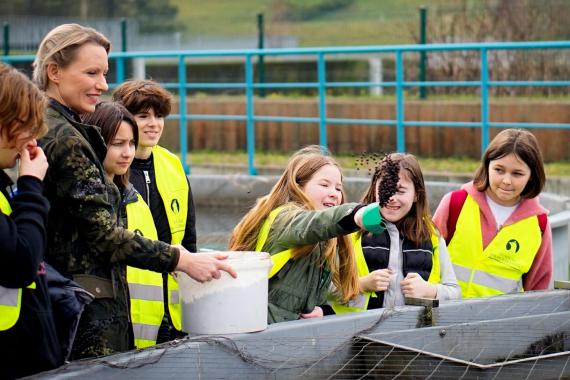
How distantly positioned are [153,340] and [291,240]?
27.1 inches

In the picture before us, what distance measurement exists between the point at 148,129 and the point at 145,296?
79 cm

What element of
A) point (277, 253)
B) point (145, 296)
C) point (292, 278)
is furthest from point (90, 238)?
point (292, 278)

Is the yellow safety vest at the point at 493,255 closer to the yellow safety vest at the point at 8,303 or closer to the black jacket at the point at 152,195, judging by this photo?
the black jacket at the point at 152,195

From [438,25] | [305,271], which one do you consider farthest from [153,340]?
[438,25]

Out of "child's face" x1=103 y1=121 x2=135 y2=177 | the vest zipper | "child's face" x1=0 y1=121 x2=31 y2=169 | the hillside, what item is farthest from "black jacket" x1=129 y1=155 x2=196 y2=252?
the hillside

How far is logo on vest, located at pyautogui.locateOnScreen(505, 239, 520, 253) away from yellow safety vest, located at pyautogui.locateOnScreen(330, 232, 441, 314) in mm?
496

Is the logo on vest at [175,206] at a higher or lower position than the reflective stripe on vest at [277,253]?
higher

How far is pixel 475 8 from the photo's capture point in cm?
1866

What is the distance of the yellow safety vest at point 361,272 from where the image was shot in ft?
16.4

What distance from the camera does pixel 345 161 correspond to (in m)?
13.7

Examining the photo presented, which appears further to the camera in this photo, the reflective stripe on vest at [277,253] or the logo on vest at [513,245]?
the logo on vest at [513,245]

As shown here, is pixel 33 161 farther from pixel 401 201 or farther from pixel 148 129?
pixel 401 201

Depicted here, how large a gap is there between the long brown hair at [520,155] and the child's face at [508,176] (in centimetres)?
3

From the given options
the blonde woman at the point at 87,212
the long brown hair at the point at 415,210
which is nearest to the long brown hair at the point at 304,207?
the long brown hair at the point at 415,210
